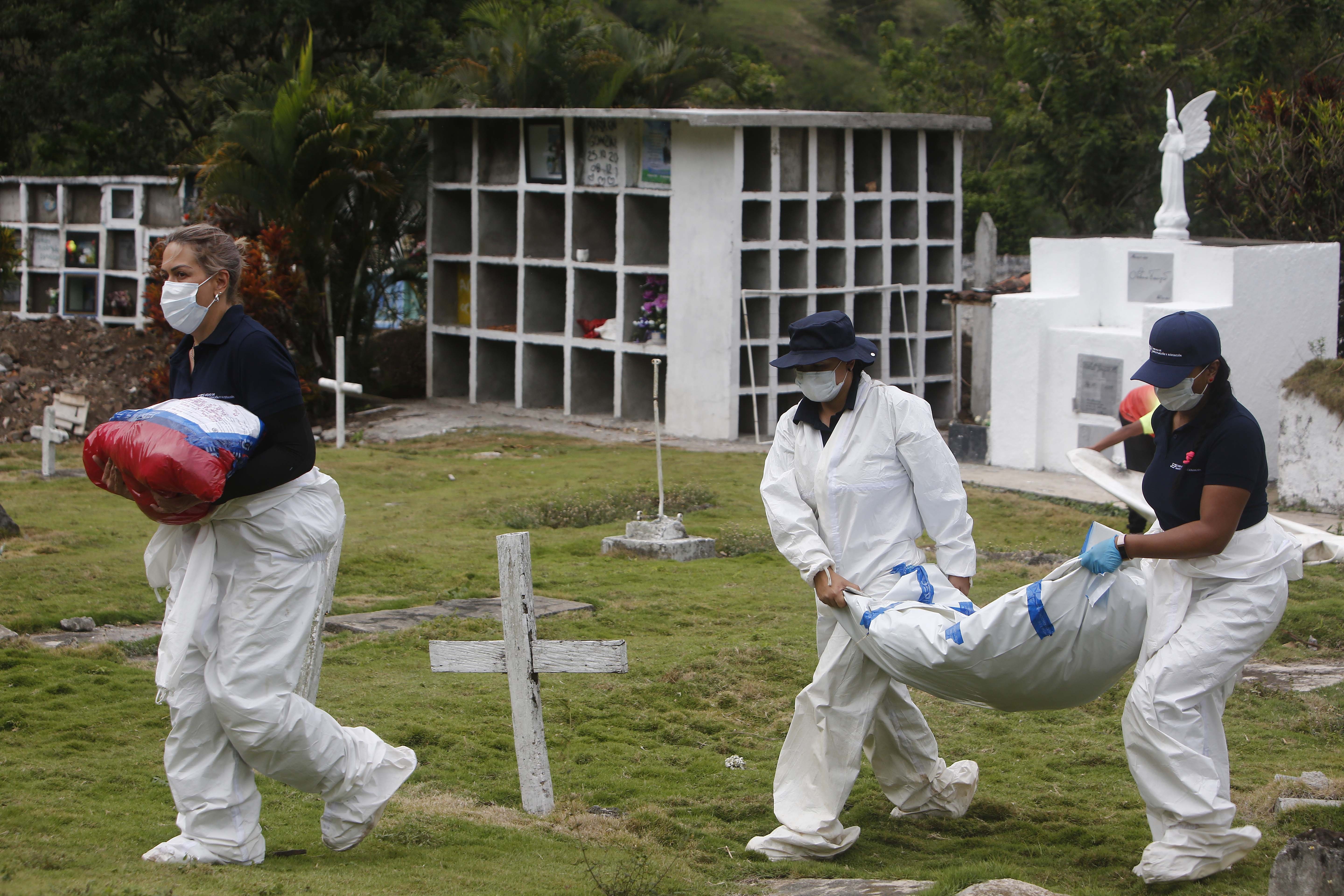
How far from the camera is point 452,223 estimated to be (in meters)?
18.2

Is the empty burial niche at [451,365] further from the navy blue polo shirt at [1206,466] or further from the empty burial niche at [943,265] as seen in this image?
the navy blue polo shirt at [1206,466]

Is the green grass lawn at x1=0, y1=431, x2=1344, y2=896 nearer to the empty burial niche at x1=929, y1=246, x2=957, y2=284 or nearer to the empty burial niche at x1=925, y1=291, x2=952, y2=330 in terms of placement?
the empty burial niche at x1=925, y1=291, x2=952, y2=330

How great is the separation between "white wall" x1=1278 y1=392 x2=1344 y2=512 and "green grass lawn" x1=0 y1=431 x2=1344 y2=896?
2.90m

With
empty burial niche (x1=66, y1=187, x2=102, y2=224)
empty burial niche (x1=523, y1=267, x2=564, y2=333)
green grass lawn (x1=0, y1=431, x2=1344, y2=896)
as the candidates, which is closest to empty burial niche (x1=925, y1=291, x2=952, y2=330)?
empty burial niche (x1=523, y1=267, x2=564, y2=333)

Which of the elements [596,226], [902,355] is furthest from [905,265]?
[596,226]

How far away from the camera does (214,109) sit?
75.5 ft

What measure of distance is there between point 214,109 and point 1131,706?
72.3 feet

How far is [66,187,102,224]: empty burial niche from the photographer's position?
1998cm

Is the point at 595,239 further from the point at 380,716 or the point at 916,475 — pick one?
the point at 916,475

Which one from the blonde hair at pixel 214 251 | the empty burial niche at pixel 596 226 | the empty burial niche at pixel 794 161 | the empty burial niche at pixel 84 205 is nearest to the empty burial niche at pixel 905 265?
the empty burial niche at pixel 794 161

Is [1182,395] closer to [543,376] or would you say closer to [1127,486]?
[1127,486]

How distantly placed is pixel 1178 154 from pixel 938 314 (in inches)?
150

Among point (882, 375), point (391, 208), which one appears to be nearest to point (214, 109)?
point (391, 208)

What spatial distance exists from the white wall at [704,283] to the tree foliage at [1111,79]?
26.3 feet
